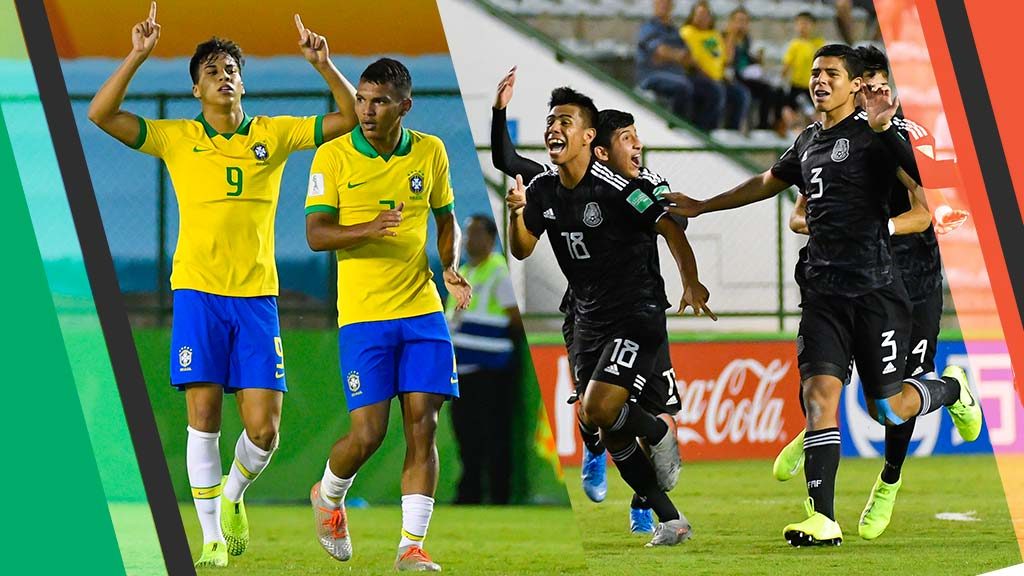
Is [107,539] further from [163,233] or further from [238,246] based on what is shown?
[163,233]

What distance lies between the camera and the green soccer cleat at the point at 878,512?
214 inches

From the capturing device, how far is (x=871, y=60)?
5.18 m

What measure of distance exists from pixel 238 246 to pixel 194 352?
1.30ft

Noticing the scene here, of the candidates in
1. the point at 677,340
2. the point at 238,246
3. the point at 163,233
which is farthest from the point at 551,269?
the point at 238,246

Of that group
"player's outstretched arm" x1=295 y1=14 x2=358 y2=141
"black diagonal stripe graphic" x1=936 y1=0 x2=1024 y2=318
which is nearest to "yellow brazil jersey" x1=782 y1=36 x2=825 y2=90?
"black diagonal stripe graphic" x1=936 y1=0 x2=1024 y2=318

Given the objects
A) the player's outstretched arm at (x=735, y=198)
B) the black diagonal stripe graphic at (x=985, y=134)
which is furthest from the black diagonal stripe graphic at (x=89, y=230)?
the black diagonal stripe graphic at (x=985, y=134)

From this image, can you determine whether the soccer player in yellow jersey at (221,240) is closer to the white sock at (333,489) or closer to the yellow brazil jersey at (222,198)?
the yellow brazil jersey at (222,198)

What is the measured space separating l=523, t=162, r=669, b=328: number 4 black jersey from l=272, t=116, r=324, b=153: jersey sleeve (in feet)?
2.76

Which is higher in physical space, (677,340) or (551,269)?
(551,269)

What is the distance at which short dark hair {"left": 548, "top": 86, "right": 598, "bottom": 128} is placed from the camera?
202 inches

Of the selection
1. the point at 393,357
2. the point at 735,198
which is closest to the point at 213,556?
the point at 393,357

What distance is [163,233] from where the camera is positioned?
6559mm

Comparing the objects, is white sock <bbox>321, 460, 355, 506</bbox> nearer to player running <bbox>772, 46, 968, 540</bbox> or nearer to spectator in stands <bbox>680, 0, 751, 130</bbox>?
player running <bbox>772, 46, 968, 540</bbox>

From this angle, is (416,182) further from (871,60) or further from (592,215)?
(871,60)
